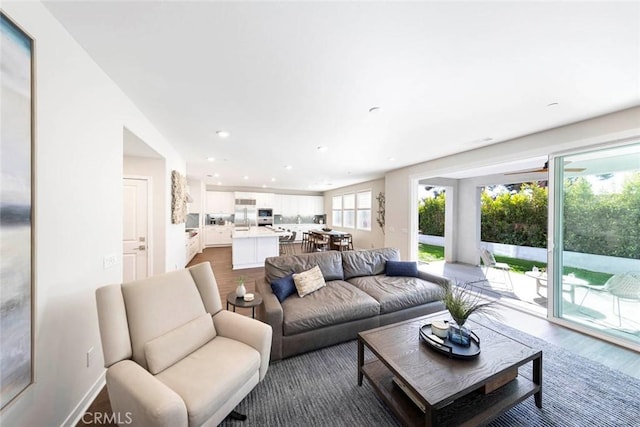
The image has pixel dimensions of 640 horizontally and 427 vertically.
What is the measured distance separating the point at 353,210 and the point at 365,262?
534 centimetres

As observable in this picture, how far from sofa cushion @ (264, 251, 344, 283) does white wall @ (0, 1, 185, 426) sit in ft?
4.99

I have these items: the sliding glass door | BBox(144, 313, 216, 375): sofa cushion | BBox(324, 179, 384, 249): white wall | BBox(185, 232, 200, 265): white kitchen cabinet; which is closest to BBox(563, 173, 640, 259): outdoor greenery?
the sliding glass door

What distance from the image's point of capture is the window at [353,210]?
25.8ft

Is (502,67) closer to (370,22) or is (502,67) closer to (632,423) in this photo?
(370,22)

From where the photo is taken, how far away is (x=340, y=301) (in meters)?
2.43

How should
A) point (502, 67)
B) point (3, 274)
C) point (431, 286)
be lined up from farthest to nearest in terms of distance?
point (431, 286)
point (502, 67)
point (3, 274)

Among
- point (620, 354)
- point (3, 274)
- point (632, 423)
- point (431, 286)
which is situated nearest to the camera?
point (3, 274)

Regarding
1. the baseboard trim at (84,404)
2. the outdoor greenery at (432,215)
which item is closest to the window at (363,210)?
the outdoor greenery at (432,215)

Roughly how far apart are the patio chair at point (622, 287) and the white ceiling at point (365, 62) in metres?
1.90

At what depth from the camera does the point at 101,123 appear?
1.82 metres

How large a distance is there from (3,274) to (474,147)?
5.21 meters

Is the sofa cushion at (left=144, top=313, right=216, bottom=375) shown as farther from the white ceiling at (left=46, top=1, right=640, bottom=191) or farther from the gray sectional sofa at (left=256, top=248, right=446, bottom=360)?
the white ceiling at (left=46, top=1, right=640, bottom=191)

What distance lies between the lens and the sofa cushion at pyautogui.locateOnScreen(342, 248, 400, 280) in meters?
3.24

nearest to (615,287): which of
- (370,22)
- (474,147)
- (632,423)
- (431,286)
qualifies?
(632,423)
